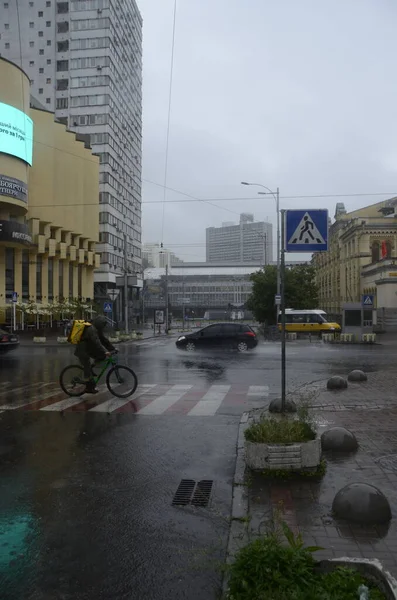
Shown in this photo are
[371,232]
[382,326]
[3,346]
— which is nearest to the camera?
[3,346]

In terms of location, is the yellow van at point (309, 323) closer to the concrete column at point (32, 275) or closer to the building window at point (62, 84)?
the concrete column at point (32, 275)

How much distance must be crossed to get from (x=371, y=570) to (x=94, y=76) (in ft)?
247

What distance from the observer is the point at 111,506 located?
4.98 metres

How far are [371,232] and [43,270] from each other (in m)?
37.7

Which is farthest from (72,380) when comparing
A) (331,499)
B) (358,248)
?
(358,248)

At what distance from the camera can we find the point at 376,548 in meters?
3.89

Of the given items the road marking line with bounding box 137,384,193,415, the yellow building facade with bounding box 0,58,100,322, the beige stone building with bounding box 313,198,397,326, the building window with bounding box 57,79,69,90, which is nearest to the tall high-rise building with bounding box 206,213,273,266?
the beige stone building with bounding box 313,198,397,326

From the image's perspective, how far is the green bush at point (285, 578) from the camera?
2.71 metres

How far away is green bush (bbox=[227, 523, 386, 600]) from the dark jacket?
800cm

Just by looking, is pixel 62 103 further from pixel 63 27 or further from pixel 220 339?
pixel 220 339

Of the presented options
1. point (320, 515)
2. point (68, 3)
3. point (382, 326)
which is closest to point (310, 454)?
point (320, 515)

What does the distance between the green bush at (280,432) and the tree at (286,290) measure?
45.0m

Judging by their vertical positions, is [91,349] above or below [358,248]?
below

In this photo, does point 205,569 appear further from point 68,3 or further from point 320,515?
point 68,3
